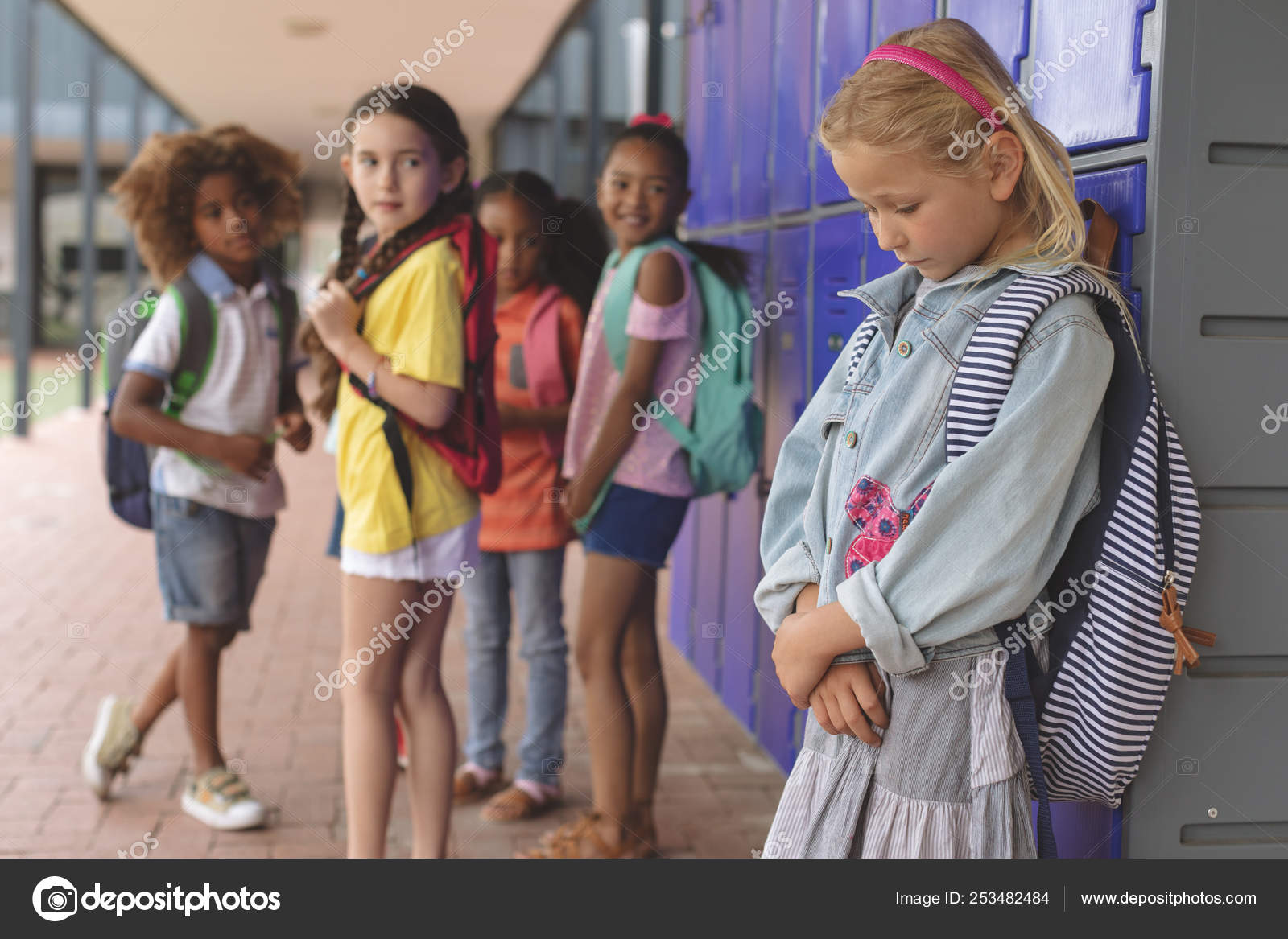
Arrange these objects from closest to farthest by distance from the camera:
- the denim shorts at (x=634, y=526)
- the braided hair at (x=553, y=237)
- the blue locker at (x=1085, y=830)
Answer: the blue locker at (x=1085, y=830), the denim shorts at (x=634, y=526), the braided hair at (x=553, y=237)

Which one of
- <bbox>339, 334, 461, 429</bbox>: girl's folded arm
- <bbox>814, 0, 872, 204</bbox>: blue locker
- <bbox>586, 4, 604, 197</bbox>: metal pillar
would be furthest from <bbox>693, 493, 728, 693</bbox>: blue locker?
<bbox>586, 4, 604, 197</bbox>: metal pillar

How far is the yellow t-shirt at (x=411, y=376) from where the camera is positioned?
8.19 ft

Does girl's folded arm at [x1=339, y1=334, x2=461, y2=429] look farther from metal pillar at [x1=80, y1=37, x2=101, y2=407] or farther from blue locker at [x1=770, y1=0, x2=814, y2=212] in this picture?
metal pillar at [x1=80, y1=37, x2=101, y2=407]

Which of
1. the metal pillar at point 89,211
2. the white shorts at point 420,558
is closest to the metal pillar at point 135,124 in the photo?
the metal pillar at point 89,211

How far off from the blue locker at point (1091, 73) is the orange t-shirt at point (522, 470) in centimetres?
182

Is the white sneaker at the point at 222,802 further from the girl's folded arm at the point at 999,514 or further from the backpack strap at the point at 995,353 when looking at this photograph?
the backpack strap at the point at 995,353

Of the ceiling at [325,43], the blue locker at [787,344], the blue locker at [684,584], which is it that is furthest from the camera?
the ceiling at [325,43]

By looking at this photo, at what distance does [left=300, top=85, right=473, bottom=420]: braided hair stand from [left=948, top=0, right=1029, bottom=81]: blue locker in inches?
43.3

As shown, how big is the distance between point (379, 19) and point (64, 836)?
29.1ft

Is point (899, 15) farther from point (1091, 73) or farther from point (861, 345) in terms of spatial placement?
point (861, 345)

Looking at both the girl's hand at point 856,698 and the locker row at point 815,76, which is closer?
the girl's hand at point 856,698

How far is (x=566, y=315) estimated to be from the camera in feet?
→ 11.5

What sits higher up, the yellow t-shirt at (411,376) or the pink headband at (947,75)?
the pink headband at (947,75)
